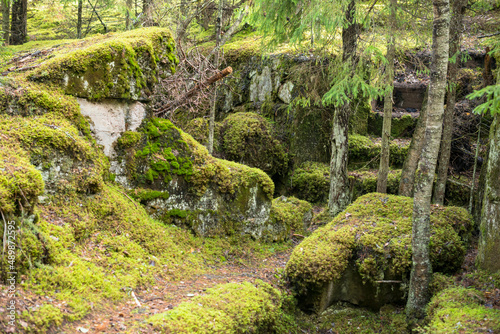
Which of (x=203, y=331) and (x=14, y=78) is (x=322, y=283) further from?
(x=14, y=78)

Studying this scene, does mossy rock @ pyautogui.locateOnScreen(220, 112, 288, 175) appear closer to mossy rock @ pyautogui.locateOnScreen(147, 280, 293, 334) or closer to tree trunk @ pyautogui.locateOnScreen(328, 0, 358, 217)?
tree trunk @ pyautogui.locateOnScreen(328, 0, 358, 217)

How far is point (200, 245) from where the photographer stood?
6.30 m

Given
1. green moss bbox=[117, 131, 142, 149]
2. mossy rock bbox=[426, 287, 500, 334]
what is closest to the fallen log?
green moss bbox=[117, 131, 142, 149]

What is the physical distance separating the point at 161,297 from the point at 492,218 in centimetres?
460

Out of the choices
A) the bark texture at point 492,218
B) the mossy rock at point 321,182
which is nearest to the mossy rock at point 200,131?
the mossy rock at point 321,182

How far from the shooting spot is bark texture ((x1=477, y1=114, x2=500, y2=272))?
4.48 meters

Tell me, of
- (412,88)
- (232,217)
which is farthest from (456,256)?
(412,88)

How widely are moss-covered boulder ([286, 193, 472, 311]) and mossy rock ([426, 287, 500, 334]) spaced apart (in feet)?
2.54

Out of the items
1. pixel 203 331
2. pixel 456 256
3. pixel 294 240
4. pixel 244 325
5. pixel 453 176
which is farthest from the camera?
pixel 453 176

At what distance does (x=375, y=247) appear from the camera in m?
5.32

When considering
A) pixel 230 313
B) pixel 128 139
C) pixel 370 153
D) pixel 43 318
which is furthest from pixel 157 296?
pixel 370 153

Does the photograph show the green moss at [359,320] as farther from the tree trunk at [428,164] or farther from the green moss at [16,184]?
the green moss at [16,184]

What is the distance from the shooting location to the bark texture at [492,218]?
→ 14.7ft

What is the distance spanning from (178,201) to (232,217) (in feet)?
4.22
